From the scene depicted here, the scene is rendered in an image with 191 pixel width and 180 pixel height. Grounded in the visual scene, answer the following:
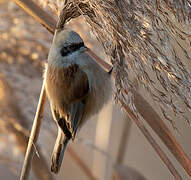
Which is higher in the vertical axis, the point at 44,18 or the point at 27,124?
the point at 44,18

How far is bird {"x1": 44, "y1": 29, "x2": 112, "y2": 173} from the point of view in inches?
38.3

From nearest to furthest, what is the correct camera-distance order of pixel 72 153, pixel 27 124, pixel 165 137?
pixel 165 137 < pixel 27 124 < pixel 72 153

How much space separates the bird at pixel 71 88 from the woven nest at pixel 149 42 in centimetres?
15

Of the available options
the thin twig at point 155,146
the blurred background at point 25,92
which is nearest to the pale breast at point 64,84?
the thin twig at point 155,146

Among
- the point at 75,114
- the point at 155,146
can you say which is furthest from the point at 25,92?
the point at 155,146

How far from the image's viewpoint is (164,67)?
2.48ft

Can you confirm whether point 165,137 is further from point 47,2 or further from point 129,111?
point 47,2

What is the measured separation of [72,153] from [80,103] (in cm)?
63

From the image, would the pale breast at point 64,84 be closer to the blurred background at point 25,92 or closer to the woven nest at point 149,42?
the woven nest at point 149,42

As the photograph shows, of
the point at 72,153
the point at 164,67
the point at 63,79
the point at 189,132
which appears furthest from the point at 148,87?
the point at 189,132

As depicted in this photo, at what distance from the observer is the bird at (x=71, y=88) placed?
0.97 m

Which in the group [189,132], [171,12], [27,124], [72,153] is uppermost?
[171,12]

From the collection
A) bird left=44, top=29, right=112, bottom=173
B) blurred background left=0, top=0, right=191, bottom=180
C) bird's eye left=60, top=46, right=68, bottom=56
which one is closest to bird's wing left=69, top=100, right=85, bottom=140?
bird left=44, top=29, right=112, bottom=173

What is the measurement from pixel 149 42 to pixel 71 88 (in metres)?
0.34
